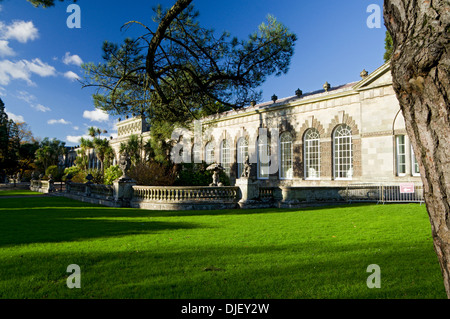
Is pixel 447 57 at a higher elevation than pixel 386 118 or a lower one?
lower

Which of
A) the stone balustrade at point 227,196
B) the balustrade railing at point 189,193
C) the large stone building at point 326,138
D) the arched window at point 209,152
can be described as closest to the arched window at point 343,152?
the large stone building at point 326,138

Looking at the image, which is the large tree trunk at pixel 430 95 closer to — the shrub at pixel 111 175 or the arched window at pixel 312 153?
the arched window at pixel 312 153

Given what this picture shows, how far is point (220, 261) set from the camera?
4.96 metres

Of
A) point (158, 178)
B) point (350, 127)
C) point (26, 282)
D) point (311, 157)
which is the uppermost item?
point (350, 127)

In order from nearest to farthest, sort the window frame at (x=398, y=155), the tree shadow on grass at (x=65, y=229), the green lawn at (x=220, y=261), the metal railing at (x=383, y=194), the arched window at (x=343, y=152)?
1. the green lawn at (x=220, y=261)
2. the tree shadow on grass at (x=65, y=229)
3. the metal railing at (x=383, y=194)
4. the window frame at (x=398, y=155)
5. the arched window at (x=343, y=152)

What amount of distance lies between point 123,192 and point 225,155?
1576 cm

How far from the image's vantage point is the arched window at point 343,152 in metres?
20.2

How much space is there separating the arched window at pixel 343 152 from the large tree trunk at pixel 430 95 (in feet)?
63.3

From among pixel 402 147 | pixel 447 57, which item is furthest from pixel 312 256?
pixel 402 147

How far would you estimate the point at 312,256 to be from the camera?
5.20 meters

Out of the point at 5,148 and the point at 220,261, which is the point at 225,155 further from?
the point at 5,148

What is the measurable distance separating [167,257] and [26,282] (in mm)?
2047

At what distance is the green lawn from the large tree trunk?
6.72ft

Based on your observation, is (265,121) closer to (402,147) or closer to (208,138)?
(208,138)
